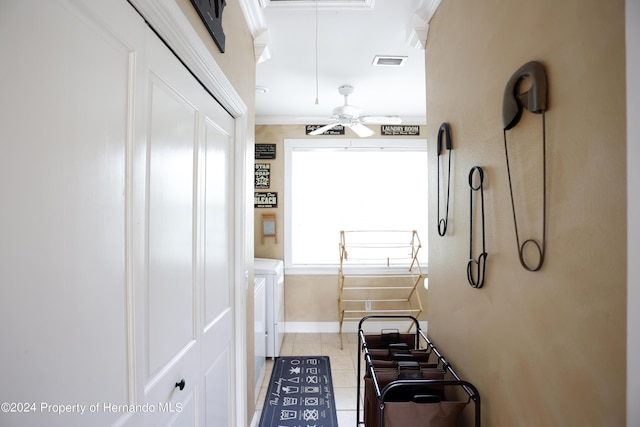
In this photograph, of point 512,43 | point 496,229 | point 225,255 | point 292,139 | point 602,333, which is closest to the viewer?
point 602,333

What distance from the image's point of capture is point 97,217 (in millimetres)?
667

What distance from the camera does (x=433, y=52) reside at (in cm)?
174

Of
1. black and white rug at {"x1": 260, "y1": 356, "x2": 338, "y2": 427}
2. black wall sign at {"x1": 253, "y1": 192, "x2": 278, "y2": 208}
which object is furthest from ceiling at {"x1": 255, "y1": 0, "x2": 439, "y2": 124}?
black and white rug at {"x1": 260, "y1": 356, "x2": 338, "y2": 427}

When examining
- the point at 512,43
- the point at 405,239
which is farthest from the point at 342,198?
the point at 512,43

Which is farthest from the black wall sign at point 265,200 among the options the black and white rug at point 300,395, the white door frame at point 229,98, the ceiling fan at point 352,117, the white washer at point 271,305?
the white door frame at point 229,98

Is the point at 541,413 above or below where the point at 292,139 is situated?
below

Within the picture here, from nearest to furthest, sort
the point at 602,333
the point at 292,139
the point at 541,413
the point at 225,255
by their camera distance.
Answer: the point at 602,333
the point at 541,413
the point at 225,255
the point at 292,139

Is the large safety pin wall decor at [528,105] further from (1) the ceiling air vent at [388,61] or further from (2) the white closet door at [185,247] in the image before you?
(1) the ceiling air vent at [388,61]

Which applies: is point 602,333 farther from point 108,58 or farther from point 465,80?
point 108,58

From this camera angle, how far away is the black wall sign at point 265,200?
389 centimetres

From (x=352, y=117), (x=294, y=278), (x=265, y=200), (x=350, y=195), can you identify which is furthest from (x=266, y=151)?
(x=294, y=278)

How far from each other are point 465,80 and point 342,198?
2.75 metres

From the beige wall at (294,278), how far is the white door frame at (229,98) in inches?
80.4

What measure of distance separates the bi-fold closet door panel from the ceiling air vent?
1658 mm
